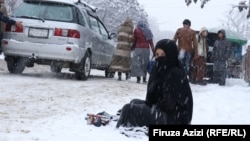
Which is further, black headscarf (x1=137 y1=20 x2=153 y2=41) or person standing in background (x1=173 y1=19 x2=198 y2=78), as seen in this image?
person standing in background (x1=173 y1=19 x2=198 y2=78)

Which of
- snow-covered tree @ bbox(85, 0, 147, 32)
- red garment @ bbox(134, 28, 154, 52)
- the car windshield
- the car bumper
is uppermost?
snow-covered tree @ bbox(85, 0, 147, 32)

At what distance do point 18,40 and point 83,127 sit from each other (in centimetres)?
534

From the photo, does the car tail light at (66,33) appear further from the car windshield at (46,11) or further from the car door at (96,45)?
the car door at (96,45)

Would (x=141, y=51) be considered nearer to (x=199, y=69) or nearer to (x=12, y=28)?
(x=199, y=69)

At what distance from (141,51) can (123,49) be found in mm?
728

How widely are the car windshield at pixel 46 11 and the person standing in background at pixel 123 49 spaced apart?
2.26m

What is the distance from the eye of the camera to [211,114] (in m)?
7.28

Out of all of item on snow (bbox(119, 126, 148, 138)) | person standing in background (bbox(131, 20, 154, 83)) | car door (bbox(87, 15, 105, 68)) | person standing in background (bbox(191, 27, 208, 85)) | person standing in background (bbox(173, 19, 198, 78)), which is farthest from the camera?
person standing in background (bbox(191, 27, 208, 85))

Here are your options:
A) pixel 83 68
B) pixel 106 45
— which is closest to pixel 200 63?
pixel 106 45

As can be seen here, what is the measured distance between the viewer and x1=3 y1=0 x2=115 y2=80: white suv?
10227mm

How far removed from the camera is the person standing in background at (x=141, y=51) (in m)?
12.2

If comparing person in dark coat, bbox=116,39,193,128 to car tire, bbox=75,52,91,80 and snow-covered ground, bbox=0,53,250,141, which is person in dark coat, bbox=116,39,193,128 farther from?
car tire, bbox=75,52,91,80

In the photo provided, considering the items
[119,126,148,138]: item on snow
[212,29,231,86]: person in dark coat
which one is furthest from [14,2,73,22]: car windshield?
[119,126,148,138]: item on snow

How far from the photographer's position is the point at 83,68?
1082 cm
